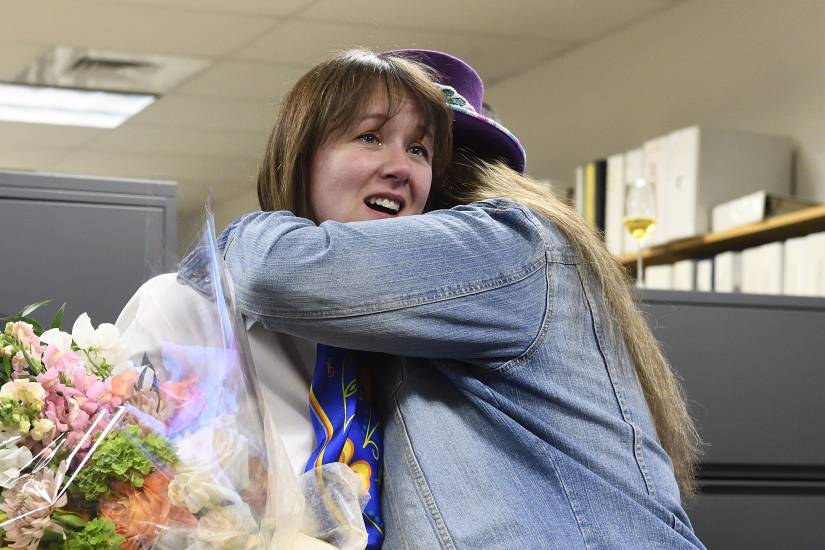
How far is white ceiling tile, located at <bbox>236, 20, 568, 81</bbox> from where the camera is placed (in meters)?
4.27

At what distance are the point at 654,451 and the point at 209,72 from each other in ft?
13.0

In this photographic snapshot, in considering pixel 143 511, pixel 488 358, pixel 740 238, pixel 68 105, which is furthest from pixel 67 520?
pixel 68 105

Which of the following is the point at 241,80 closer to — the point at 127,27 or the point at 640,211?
the point at 127,27

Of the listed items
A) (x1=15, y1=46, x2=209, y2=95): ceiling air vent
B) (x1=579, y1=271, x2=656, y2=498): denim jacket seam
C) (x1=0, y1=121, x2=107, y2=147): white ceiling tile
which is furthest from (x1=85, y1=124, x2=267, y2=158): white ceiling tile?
(x1=579, y1=271, x2=656, y2=498): denim jacket seam

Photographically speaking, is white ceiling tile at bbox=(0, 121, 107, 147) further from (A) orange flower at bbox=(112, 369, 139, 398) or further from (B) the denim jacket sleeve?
(A) orange flower at bbox=(112, 369, 139, 398)

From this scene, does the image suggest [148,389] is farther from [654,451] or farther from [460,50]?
[460,50]

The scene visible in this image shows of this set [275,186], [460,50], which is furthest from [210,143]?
[275,186]

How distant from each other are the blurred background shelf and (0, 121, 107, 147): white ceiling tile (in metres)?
3.15

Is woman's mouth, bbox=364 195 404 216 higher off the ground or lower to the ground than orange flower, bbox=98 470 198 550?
higher

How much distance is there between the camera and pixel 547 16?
164 inches

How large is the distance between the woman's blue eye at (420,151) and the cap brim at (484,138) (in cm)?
7

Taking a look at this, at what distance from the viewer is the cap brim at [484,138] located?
1.43 metres

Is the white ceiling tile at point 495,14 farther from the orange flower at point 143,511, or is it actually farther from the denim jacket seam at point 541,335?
the orange flower at point 143,511

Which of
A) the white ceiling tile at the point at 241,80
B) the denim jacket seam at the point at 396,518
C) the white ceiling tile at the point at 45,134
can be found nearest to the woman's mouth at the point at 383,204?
the denim jacket seam at the point at 396,518
